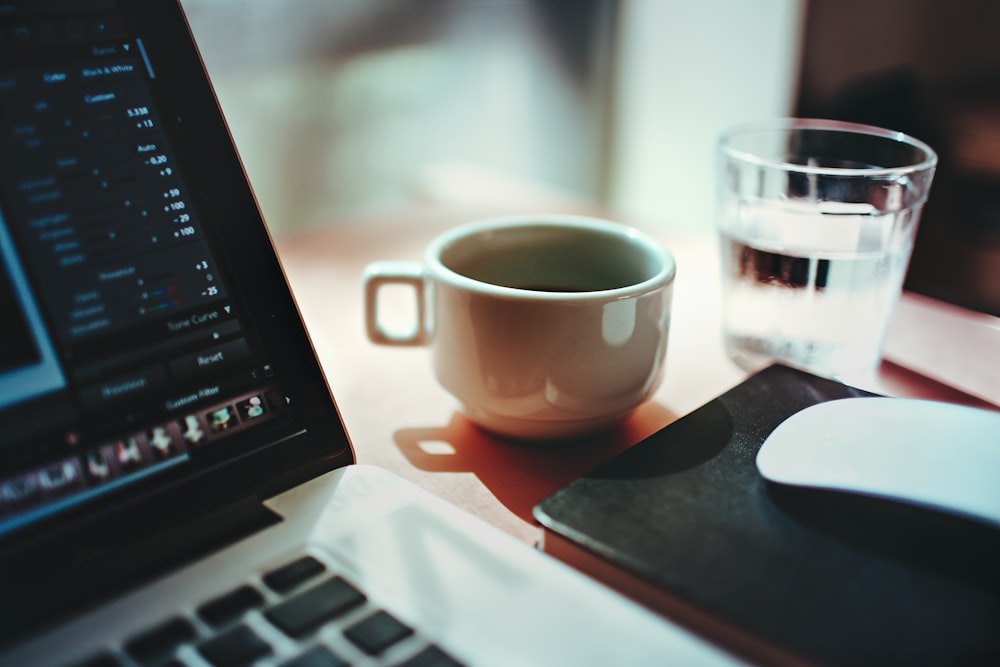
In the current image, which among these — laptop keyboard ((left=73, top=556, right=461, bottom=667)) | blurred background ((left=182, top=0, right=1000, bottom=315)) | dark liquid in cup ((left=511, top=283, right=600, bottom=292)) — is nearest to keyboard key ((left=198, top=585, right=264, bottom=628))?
laptop keyboard ((left=73, top=556, right=461, bottom=667))

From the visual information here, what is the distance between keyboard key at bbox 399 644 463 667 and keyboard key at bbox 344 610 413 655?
0.03 ft

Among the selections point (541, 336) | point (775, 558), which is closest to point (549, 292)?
point (541, 336)

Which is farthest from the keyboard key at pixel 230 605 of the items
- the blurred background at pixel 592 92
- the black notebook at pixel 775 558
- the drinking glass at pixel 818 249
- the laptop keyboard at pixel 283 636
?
the blurred background at pixel 592 92

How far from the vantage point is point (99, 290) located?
313mm

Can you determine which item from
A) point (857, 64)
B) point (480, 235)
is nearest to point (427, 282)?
point (480, 235)

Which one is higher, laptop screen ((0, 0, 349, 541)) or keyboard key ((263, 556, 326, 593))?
laptop screen ((0, 0, 349, 541))

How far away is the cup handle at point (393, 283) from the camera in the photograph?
463 millimetres

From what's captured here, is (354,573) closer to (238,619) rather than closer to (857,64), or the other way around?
A: (238,619)

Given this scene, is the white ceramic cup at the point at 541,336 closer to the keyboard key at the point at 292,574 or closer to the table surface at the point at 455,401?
the table surface at the point at 455,401

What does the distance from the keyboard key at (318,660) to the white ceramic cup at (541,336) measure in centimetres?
17

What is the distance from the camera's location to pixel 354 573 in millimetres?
301

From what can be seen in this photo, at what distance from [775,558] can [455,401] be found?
0.69 feet

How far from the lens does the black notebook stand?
0.27 metres

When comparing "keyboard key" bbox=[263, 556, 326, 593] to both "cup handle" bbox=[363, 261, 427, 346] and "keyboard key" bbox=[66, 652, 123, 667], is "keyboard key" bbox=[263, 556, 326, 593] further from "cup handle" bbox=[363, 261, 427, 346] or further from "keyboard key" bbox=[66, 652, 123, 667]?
"cup handle" bbox=[363, 261, 427, 346]
